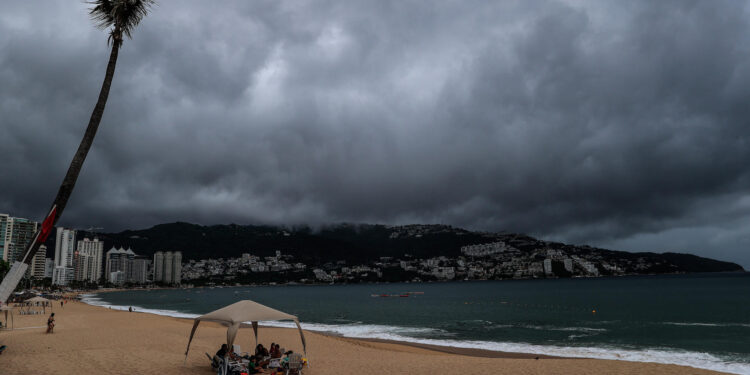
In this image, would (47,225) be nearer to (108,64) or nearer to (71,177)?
(71,177)

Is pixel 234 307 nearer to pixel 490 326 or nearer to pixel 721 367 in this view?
pixel 721 367

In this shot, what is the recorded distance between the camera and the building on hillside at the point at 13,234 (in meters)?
158

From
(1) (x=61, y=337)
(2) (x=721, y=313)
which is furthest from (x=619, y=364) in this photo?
(2) (x=721, y=313)

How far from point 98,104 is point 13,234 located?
213 m

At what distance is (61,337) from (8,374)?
1097 cm

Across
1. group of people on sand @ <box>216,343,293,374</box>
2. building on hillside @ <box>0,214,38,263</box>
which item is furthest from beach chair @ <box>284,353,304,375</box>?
building on hillside @ <box>0,214,38,263</box>

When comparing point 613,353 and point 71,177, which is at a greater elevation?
point 71,177

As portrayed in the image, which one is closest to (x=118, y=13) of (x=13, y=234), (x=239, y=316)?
(x=239, y=316)

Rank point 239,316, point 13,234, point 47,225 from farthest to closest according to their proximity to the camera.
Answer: point 13,234
point 239,316
point 47,225

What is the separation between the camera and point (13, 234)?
6718 inches

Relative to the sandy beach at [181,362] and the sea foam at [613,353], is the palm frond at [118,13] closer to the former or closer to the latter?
the sandy beach at [181,362]

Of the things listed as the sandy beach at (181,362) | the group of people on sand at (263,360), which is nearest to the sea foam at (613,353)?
the sandy beach at (181,362)

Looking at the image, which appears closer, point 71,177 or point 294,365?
point 71,177

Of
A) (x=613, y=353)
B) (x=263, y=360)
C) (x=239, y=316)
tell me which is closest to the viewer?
(x=239, y=316)
